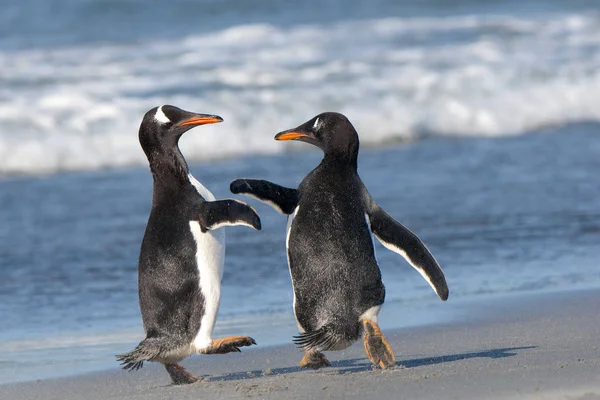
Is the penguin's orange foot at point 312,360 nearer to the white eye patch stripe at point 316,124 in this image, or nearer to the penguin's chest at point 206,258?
the penguin's chest at point 206,258

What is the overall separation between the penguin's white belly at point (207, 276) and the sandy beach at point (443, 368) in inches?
7.6

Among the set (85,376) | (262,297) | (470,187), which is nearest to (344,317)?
(85,376)

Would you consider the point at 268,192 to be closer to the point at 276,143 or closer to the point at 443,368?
the point at 443,368

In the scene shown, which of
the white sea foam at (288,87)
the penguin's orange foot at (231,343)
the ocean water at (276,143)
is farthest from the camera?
the white sea foam at (288,87)

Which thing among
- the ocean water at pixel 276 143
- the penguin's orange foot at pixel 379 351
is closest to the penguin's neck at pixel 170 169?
the ocean water at pixel 276 143

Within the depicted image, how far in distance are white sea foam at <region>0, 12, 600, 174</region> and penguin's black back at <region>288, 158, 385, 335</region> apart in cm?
686

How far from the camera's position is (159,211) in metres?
4.83

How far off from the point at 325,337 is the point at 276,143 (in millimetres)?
7523

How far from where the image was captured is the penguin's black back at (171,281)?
467cm

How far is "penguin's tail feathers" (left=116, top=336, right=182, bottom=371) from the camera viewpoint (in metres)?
4.61

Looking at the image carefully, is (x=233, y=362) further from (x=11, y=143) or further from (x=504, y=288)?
(x=11, y=143)

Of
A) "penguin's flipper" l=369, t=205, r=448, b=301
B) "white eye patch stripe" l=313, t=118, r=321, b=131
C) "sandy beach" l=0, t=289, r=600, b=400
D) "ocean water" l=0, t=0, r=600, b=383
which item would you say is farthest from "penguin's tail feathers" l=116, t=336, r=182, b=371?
"white eye patch stripe" l=313, t=118, r=321, b=131

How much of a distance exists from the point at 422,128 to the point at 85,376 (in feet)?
28.1

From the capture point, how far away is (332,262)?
15.6 ft
